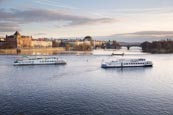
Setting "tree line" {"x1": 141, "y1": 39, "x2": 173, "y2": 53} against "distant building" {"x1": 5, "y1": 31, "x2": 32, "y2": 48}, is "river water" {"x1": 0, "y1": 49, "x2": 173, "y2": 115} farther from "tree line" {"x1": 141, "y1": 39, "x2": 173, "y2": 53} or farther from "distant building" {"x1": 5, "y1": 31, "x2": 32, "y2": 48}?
"distant building" {"x1": 5, "y1": 31, "x2": 32, "y2": 48}

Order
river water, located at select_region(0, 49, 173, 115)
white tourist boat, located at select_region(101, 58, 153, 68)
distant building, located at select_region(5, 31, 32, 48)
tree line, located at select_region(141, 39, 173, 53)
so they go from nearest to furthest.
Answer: river water, located at select_region(0, 49, 173, 115) → white tourist boat, located at select_region(101, 58, 153, 68) → tree line, located at select_region(141, 39, 173, 53) → distant building, located at select_region(5, 31, 32, 48)

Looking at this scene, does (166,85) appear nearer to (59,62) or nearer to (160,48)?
(59,62)

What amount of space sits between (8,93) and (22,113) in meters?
7.06

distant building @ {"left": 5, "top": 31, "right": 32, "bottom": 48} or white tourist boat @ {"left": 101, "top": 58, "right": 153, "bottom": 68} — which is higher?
distant building @ {"left": 5, "top": 31, "right": 32, "bottom": 48}

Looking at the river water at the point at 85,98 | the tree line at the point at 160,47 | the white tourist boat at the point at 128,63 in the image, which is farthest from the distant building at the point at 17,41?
the river water at the point at 85,98

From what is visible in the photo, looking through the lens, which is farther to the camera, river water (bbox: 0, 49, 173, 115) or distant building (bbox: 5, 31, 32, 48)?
distant building (bbox: 5, 31, 32, 48)

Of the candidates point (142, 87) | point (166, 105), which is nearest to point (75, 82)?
point (142, 87)

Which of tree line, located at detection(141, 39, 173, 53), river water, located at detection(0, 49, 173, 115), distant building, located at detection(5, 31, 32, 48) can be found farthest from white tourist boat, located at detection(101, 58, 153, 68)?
distant building, located at detection(5, 31, 32, 48)

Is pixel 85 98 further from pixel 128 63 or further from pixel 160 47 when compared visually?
pixel 160 47

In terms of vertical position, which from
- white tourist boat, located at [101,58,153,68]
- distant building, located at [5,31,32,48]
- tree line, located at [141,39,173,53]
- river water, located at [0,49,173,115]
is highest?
distant building, located at [5,31,32,48]

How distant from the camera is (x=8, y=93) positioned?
25.5m

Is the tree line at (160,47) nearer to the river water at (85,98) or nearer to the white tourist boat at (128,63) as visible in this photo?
the white tourist boat at (128,63)

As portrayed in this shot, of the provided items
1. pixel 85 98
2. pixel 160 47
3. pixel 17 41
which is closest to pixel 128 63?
pixel 85 98

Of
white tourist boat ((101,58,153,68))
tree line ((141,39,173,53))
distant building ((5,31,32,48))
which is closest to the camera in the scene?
white tourist boat ((101,58,153,68))
